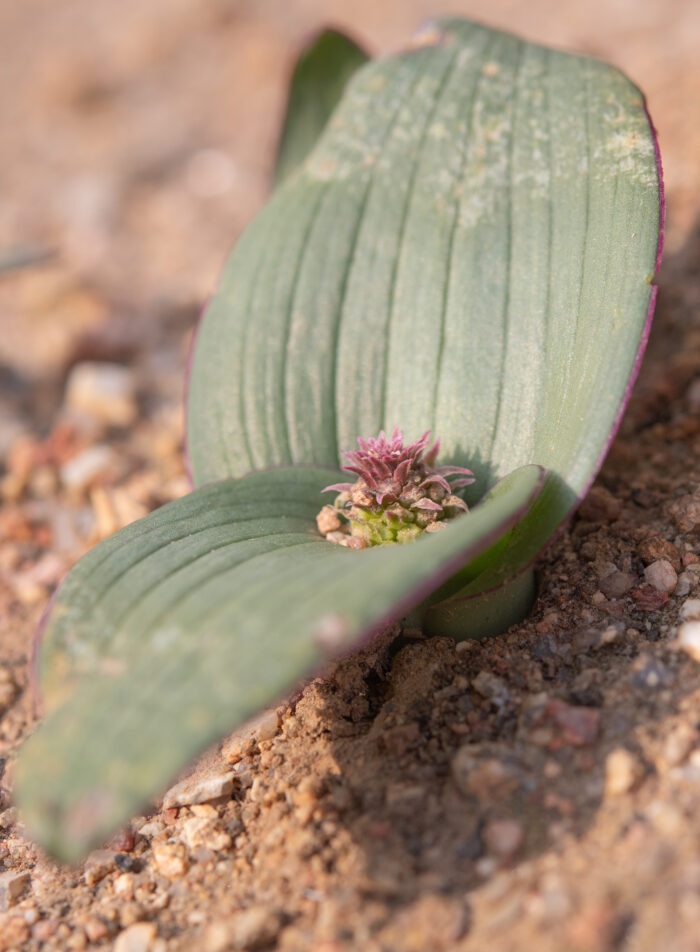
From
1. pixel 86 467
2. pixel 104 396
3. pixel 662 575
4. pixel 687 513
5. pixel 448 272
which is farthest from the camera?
pixel 104 396

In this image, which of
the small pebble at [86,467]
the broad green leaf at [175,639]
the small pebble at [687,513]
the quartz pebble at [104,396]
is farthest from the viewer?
the quartz pebble at [104,396]

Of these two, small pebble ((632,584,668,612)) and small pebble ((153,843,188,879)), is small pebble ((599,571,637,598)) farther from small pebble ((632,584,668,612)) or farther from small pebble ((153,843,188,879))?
small pebble ((153,843,188,879))

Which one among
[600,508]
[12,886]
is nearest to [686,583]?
[600,508]

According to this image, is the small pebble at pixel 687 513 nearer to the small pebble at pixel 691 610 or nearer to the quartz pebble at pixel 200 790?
the small pebble at pixel 691 610

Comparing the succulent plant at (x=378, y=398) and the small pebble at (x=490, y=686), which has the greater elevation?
the succulent plant at (x=378, y=398)

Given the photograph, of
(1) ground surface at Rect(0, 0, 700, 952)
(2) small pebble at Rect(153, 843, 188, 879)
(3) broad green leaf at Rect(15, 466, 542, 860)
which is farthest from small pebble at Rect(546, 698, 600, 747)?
(2) small pebble at Rect(153, 843, 188, 879)

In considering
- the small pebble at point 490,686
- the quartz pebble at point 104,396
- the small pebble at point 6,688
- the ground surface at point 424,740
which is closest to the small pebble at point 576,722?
the ground surface at point 424,740

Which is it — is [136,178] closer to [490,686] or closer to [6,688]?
[6,688]
